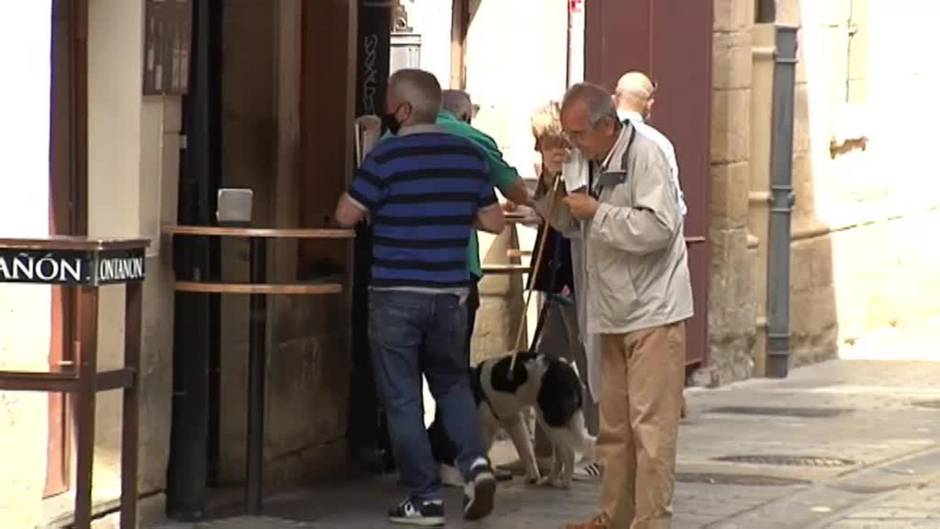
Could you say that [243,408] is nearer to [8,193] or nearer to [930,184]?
[8,193]

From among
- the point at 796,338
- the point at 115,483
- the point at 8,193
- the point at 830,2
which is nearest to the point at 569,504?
the point at 115,483

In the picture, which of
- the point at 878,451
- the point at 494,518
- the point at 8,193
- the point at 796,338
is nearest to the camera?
the point at 8,193

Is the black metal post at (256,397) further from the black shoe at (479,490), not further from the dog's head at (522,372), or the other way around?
the dog's head at (522,372)

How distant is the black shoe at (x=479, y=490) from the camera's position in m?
9.33

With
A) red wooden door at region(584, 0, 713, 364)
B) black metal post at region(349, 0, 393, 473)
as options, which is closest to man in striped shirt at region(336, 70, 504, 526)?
black metal post at region(349, 0, 393, 473)

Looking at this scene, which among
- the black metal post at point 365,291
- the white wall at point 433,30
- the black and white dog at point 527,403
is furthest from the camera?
the white wall at point 433,30

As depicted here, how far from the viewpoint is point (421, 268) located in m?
9.15

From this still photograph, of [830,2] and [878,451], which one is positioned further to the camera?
[830,2]

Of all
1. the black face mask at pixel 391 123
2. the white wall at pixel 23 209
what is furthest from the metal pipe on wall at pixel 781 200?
the white wall at pixel 23 209

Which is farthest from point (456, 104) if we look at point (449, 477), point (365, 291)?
point (449, 477)

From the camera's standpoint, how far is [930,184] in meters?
19.8

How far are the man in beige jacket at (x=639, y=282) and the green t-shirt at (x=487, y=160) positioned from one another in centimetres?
117

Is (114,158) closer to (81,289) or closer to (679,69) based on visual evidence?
(81,289)

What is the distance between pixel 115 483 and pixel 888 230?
434 inches
